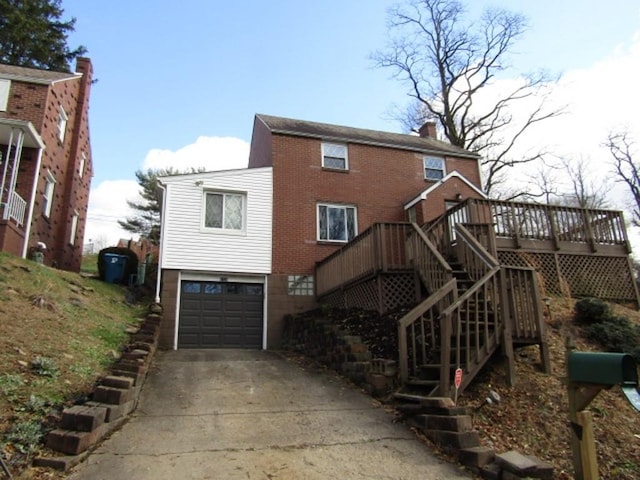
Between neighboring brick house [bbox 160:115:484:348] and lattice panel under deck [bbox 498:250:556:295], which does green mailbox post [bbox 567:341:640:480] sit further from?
neighboring brick house [bbox 160:115:484:348]

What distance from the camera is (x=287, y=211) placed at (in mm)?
15180

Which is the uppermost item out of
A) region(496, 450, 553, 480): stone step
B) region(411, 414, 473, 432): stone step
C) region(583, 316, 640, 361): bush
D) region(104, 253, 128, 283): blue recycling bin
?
region(104, 253, 128, 283): blue recycling bin

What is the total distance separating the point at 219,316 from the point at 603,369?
1138 centimetres

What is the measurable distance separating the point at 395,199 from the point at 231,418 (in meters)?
11.9

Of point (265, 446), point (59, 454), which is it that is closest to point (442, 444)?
point (265, 446)

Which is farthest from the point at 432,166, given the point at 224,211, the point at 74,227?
the point at 74,227

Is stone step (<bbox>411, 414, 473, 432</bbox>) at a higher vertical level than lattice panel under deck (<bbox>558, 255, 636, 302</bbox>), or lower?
lower

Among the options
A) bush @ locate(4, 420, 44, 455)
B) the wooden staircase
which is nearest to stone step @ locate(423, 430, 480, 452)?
the wooden staircase

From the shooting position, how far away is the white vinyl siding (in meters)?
13.6

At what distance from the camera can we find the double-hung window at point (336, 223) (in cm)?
1559

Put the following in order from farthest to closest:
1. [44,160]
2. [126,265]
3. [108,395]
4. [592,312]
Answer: [126,265]
[44,160]
[592,312]
[108,395]

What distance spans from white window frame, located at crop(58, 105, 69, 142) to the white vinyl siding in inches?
272

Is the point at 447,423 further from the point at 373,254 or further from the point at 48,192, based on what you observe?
the point at 48,192

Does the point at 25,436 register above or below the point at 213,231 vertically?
below
